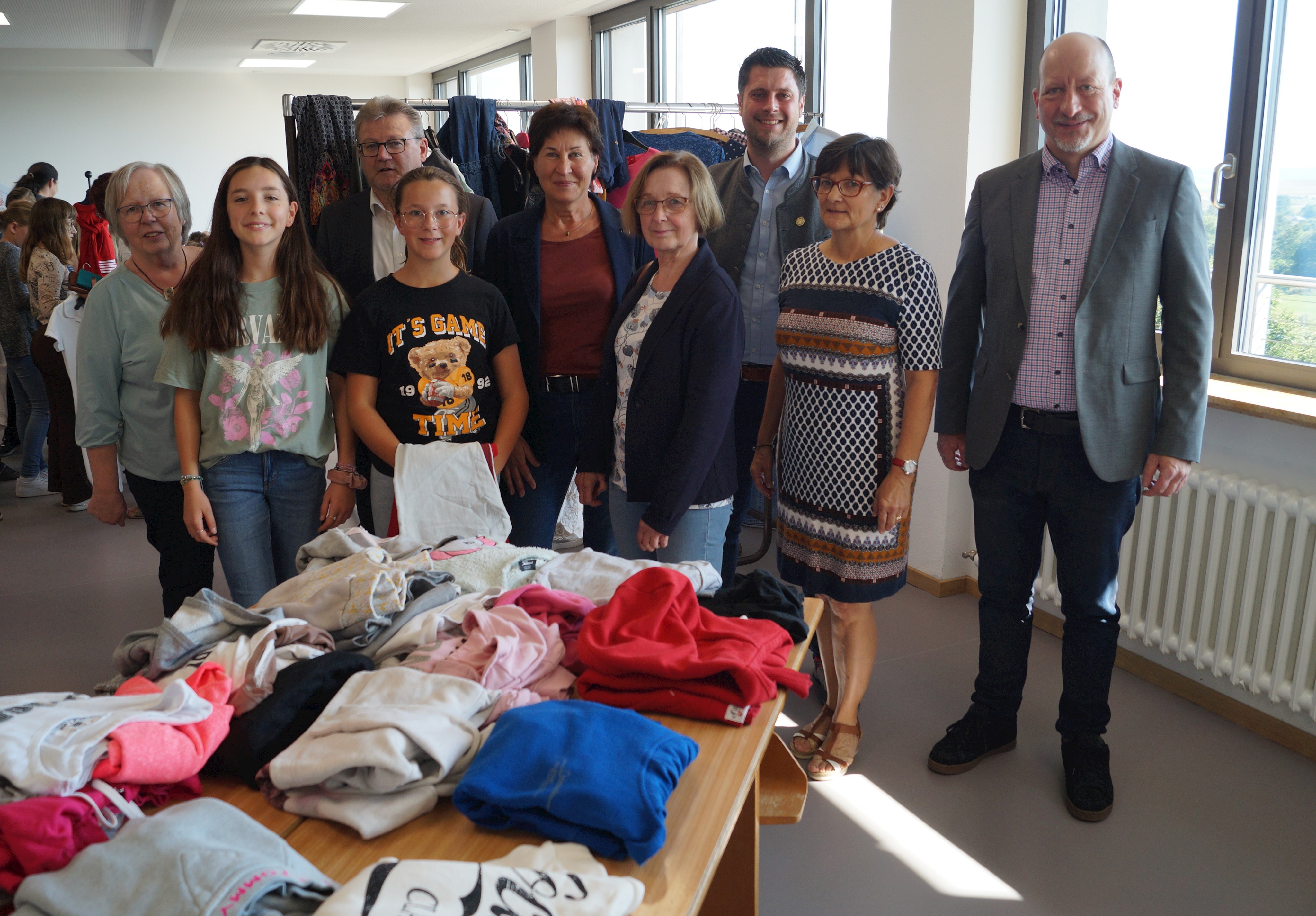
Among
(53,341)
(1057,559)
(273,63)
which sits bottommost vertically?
(1057,559)

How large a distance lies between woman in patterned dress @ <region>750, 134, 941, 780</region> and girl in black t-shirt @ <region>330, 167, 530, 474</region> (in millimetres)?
688

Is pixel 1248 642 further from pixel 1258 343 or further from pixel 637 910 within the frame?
pixel 637 910

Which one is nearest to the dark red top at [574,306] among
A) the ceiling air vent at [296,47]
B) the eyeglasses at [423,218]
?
the eyeglasses at [423,218]

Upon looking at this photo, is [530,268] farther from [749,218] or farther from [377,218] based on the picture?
[749,218]

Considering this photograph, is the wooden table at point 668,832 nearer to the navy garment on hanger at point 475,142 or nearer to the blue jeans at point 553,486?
the blue jeans at point 553,486

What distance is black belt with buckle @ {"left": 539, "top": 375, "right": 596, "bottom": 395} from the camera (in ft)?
7.76

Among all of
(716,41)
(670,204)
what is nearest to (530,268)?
(670,204)

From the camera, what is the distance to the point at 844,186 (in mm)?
2066

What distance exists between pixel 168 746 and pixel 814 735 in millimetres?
1777

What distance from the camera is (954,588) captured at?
357 centimetres

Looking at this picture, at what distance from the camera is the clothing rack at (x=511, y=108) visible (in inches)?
117

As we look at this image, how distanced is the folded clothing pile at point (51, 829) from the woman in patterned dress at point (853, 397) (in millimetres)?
1593

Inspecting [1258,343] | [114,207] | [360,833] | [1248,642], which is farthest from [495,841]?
[1258,343]

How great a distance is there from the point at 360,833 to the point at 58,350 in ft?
14.0
